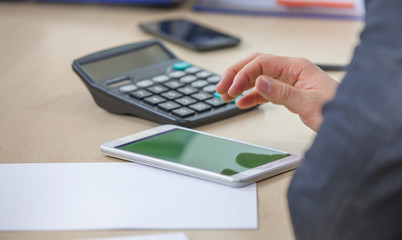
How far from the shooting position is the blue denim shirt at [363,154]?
1.29 feet

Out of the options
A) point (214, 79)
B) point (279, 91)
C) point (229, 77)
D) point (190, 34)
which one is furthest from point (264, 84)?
point (190, 34)

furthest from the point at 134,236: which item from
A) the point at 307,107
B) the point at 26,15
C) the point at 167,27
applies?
the point at 26,15

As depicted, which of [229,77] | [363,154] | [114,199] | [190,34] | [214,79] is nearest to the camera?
[363,154]

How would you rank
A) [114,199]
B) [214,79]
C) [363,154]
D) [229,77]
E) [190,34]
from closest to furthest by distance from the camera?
[363,154]
[114,199]
[229,77]
[214,79]
[190,34]

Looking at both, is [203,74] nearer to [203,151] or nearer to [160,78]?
[160,78]

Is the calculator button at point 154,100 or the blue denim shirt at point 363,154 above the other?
the blue denim shirt at point 363,154

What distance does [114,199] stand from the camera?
1.71 feet

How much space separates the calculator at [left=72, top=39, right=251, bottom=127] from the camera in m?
0.68

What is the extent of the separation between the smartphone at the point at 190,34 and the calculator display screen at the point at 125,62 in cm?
16

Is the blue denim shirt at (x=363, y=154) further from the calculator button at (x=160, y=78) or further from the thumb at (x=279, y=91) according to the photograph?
the calculator button at (x=160, y=78)

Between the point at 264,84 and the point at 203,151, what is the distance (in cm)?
10

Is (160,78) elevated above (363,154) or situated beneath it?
situated beneath

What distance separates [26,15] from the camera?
121 centimetres

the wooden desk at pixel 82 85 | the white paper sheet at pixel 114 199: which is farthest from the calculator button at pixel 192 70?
the white paper sheet at pixel 114 199
